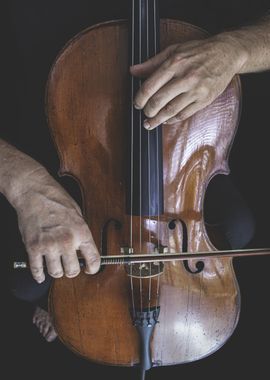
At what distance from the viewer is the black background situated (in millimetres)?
1224

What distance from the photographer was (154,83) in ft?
2.79

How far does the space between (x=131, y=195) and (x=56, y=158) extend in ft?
1.30

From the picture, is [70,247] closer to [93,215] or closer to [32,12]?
[93,215]

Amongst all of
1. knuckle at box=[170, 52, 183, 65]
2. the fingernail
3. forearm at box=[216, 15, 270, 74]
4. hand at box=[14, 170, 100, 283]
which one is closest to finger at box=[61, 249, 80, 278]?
hand at box=[14, 170, 100, 283]

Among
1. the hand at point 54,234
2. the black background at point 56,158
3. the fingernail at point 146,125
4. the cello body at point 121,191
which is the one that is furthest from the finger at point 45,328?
the fingernail at point 146,125

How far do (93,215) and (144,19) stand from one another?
1.40 feet

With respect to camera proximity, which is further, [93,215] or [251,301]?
[251,301]

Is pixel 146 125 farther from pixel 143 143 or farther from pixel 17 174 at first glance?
pixel 17 174

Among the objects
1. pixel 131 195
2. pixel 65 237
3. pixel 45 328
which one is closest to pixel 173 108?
pixel 131 195

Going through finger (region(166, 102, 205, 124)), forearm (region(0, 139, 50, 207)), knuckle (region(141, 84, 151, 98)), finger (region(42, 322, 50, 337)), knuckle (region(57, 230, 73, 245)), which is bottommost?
finger (region(42, 322, 50, 337))

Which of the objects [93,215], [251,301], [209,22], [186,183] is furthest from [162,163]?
[251,301]

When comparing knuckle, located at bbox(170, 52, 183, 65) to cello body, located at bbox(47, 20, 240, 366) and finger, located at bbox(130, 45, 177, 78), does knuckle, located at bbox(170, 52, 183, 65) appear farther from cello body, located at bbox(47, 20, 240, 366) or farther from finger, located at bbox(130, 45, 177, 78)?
cello body, located at bbox(47, 20, 240, 366)

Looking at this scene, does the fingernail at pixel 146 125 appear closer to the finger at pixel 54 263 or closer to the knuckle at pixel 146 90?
the knuckle at pixel 146 90

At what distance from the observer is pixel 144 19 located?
36.7 inches
